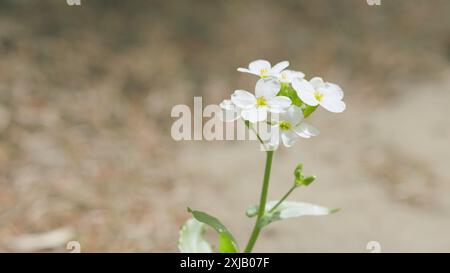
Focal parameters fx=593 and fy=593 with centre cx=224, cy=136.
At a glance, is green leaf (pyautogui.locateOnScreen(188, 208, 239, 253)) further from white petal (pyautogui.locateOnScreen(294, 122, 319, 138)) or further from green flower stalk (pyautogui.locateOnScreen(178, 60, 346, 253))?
white petal (pyautogui.locateOnScreen(294, 122, 319, 138))

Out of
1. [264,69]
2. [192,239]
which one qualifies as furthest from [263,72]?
[192,239]

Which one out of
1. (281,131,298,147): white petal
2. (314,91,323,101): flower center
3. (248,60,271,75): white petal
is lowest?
(281,131,298,147): white petal

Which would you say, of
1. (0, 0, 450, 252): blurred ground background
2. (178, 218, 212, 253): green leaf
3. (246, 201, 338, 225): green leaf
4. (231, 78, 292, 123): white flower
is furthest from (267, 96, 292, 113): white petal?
(0, 0, 450, 252): blurred ground background

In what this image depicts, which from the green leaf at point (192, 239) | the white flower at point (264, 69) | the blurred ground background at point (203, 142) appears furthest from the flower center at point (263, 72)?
the blurred ground background at point (203, 142)

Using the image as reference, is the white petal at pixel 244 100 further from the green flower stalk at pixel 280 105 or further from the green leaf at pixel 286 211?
the green leaf at pixel 286 211

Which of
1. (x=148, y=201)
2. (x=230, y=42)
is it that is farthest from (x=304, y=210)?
(x=230, y=42)

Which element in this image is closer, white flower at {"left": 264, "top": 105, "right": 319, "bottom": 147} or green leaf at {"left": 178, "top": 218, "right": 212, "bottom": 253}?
white flower at {"left": 264, "top": 105, "right": 319, "bottom": 147}

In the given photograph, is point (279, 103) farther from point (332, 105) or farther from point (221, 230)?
point (221, 230)
